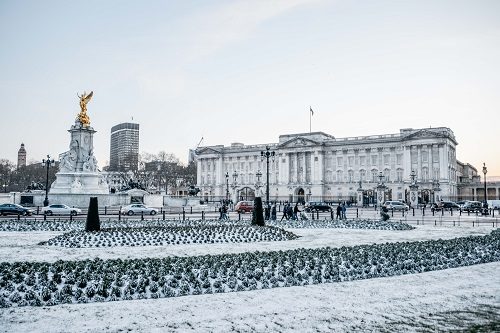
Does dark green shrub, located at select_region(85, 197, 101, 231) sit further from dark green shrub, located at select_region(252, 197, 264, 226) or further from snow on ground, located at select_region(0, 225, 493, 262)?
dark green shrub, located at select_region(252, 197, 264, 226)

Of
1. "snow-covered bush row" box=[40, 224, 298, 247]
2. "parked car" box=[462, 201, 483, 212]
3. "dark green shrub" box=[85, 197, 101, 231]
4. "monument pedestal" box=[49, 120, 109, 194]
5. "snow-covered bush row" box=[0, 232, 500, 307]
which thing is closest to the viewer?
"snow-covered bush row" box=[0, 232, 500, 307]

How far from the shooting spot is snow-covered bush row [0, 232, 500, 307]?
9945 millimetres

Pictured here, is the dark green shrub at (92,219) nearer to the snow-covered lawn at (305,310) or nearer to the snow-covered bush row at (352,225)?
the snow-covered bush row at (352,225)

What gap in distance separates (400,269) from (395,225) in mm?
16031

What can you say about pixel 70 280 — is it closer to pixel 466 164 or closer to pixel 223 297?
pixel 223 297

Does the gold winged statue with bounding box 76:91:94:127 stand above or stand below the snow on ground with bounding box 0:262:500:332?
above

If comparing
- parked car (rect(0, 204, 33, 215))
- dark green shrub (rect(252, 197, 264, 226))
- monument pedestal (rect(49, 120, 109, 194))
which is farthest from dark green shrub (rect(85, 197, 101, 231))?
monument pedestal (rect(49, 120, 109, 194))

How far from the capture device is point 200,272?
1155 cm

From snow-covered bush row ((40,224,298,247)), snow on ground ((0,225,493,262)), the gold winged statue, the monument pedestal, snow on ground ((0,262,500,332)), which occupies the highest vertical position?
the gold winged statue

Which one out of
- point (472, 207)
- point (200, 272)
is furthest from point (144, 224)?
point (472, 207)

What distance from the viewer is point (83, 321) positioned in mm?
8188

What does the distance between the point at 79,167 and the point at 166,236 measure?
36572mm

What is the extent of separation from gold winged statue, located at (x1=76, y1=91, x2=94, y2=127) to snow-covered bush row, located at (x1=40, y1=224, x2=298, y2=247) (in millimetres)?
37143

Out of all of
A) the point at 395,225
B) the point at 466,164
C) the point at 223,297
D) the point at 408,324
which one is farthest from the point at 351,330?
the point at 466,164
